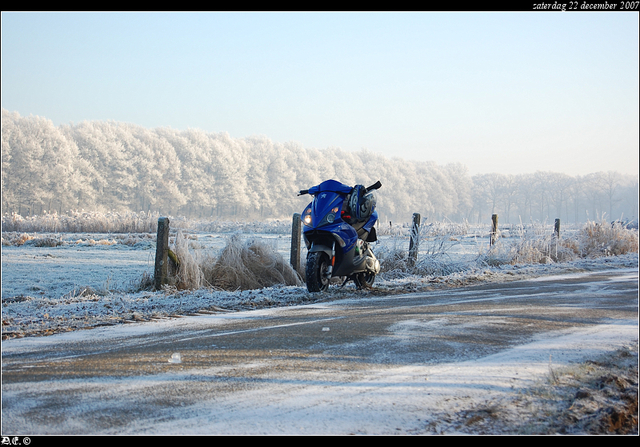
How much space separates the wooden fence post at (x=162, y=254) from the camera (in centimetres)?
849

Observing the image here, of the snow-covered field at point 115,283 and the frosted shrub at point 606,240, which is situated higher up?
the frosted shrub at point 606,240

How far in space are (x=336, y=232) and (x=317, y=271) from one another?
71 centimetres

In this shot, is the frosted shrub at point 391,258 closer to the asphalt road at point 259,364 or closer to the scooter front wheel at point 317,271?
the scooter front wheel at point 317,271

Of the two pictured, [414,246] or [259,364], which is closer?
[259,364]

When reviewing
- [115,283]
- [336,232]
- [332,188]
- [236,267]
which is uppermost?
[332,188]

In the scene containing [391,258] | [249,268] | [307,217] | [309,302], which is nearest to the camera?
[309,302]

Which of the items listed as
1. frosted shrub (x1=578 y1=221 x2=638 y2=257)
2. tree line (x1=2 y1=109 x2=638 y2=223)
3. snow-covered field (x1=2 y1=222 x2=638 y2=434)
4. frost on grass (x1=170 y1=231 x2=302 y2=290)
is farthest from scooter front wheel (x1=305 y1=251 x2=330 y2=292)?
tree line (x1=2 y1=109 x2=638 y2=223)

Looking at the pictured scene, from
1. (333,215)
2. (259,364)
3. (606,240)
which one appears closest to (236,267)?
(333,215)

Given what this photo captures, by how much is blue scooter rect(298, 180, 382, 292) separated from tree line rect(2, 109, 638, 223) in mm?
24203

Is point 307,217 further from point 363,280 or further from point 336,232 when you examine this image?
point 363,280

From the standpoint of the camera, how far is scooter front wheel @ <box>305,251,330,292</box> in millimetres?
7980

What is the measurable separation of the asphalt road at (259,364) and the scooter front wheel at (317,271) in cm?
93

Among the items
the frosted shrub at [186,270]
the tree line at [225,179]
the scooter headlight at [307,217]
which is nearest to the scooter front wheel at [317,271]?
the scooter headlight at [307,217]

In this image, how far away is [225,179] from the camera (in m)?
86.5
